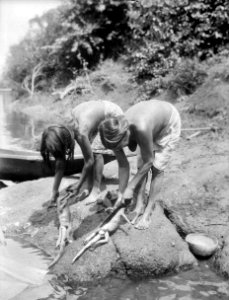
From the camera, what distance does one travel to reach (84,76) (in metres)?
17.1

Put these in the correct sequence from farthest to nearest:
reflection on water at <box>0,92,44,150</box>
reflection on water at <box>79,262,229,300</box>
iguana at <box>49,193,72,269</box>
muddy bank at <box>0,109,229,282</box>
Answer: reflection on water at <box>0,92,44,150</box>, iguana at <box>49,193,72,269</box>, muddy bank at <box>0,109,229,282</box>, reflection on water at <box>79,262,229,300</box>

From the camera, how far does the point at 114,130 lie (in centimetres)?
335

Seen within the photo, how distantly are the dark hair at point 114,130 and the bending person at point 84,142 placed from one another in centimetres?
67

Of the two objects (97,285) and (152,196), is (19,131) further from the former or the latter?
(97,285)

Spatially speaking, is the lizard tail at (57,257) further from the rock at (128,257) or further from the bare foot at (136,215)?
the bare foot at (136,215)

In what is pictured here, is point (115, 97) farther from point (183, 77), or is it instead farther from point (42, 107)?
point (42, 107)

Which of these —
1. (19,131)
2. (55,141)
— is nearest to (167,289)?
(55,141)

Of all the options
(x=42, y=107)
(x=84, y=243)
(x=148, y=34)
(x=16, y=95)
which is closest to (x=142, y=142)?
(x=84, y=243)

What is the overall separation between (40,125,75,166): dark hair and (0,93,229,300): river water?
1096 millimetres

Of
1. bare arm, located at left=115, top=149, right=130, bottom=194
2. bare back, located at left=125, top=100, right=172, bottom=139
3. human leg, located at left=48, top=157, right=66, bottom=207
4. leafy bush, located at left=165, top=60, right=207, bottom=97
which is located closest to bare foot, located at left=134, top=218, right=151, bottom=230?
bare arm, located at left=115, top=149, right=130, bottom=194

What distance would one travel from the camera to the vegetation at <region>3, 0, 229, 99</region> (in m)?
10.9

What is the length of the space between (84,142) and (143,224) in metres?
1.11

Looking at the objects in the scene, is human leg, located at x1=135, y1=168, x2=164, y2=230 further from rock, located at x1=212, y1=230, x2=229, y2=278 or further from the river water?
rock, located at x1=212, y1=230, x2=229, y2=278

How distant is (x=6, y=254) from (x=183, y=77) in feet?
25.1
